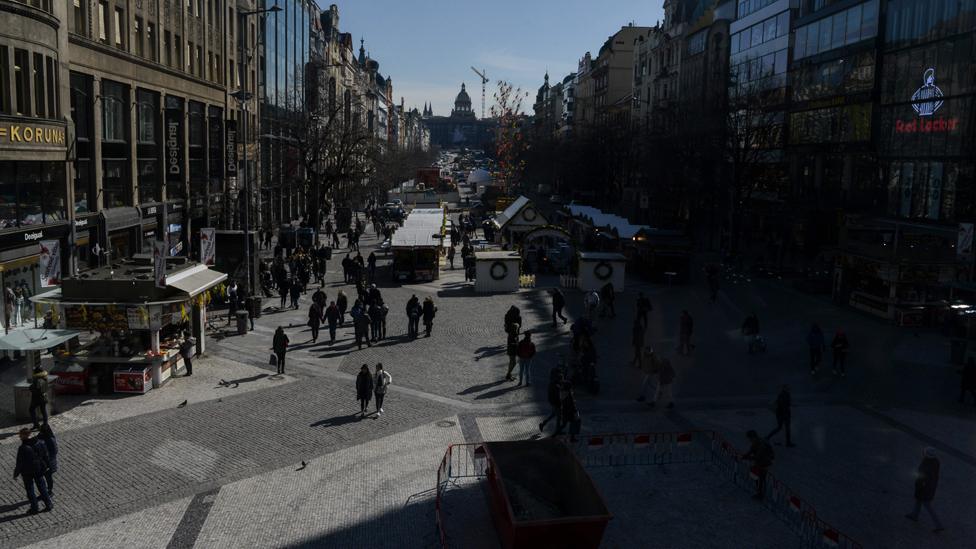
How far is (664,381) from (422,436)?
5.92 meters

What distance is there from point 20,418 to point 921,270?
→ 1118 inches

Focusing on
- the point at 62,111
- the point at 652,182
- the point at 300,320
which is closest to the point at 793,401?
the point at 300,320

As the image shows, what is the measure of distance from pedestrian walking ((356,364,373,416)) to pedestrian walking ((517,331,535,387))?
4420 mm

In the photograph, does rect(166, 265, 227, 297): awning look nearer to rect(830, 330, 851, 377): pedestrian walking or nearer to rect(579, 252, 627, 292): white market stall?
rect(830, 330, 851, 377): pedestrian walking

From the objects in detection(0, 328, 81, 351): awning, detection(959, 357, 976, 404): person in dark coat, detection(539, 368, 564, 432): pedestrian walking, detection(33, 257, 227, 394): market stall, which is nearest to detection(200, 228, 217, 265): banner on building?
detection(33, 257, 227, 394): market stall

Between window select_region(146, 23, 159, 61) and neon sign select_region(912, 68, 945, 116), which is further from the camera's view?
neon sign select_region(912, 68, 945, 116)

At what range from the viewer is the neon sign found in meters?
39.0

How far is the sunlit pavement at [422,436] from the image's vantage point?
13.2 m

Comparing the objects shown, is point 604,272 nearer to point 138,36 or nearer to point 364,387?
point 364,387

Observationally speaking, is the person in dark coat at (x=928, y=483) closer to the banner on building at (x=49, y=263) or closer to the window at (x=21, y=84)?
the banner on building at (x=49, y=263)

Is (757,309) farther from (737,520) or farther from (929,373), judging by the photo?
(737,520)

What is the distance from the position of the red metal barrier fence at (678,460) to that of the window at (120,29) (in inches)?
1036

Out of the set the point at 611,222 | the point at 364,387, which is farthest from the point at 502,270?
the point at 364,387

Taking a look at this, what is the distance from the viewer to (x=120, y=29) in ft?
113
